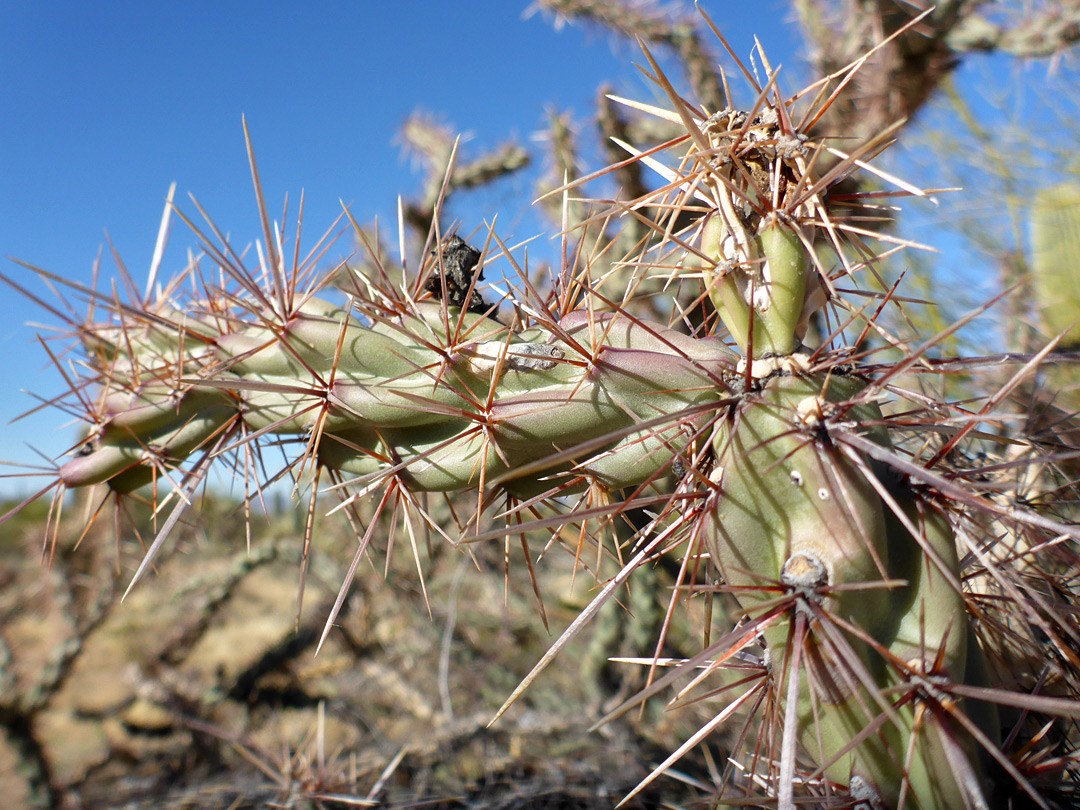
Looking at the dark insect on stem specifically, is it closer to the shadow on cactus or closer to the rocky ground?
the shadow on cactus

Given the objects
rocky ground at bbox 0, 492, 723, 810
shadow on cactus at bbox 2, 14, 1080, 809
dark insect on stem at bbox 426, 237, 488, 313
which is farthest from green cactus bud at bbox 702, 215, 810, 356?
rocky ground at bbox 0, 492, 723, 810

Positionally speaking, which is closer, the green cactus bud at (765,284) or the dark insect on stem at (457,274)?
the green cactus bud at (765,284)

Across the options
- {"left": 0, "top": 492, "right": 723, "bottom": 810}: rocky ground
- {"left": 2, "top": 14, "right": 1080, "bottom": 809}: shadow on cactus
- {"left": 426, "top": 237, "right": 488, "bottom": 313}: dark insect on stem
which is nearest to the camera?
{"left": 2, "top": 14, "right": 1080, "bottom": 809}: shadow on cactus

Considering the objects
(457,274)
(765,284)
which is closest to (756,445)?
(765,284)

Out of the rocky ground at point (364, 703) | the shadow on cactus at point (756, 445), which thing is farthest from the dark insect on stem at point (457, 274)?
the rocky ground at point (364, 703)

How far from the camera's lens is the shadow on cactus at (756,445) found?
74 centimetres

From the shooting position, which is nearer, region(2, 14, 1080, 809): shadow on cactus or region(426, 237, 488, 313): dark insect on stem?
region(2, 14, 1080, 809): shadow on cactus

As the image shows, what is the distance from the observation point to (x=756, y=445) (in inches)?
29.9

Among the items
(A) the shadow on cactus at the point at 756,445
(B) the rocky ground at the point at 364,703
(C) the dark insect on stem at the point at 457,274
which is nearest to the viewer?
(A) the shadow on cactus at the point at 756,445

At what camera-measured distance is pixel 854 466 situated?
2.50 ft

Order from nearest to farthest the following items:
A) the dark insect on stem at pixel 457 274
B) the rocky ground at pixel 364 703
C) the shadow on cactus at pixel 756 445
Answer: the shadow on cactus at pixel 756 445 → the dark insect on stem at pixel 457 274 → the rocky ground at pixel 364 703

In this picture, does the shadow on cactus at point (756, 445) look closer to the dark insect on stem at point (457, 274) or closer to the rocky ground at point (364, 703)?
the dark insect on stem at point (457, 274)

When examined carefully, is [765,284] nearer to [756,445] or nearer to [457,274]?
[756,445]

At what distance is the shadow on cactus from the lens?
2.43 feet
